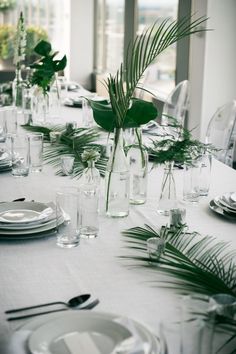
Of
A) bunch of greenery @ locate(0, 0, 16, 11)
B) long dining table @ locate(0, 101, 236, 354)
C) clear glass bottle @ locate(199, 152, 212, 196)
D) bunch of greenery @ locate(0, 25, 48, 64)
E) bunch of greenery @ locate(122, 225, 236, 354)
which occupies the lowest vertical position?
long dining table @ locate(0, 101, 236, 354)

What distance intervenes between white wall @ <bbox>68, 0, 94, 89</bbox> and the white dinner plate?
6.93 meters

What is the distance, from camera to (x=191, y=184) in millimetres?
2158

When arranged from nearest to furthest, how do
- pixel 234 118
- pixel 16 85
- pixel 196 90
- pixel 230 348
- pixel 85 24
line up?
pixel 230 348, pixel 234 118, pixel 16 85, pixel 196 90, pixel 85 24

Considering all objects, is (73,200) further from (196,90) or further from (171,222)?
(196,90)

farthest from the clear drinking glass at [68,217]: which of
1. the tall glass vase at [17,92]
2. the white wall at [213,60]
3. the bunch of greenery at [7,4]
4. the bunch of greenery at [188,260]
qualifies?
the bunch of greenery at [7,4]

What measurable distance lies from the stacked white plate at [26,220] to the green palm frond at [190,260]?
0.23 meters

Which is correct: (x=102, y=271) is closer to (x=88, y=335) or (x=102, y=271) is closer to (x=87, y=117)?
(x=88, y=335)

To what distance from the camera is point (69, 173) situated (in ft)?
8.09

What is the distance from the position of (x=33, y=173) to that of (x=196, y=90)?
3.30 metres

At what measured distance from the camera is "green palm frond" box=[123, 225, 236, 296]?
4.77ft

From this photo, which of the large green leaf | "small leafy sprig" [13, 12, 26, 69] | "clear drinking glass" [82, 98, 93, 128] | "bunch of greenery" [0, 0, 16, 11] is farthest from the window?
the large green leaf

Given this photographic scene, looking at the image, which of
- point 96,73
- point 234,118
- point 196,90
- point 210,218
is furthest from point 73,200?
point 96,73

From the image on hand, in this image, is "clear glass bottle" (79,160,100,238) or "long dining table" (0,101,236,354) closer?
"long dining table" (0,101,236,354)

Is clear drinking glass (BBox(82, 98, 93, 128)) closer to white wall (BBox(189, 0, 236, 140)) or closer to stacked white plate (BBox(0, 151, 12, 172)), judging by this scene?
stacked white plate (BBox(0, 151, 12, 172))
